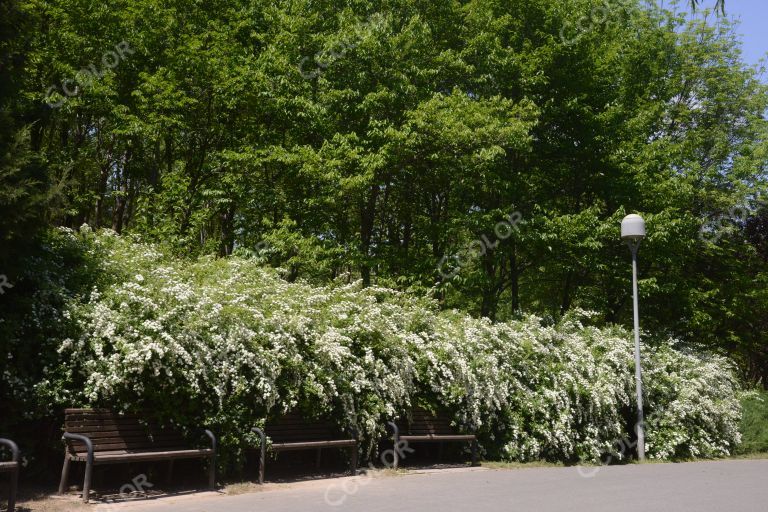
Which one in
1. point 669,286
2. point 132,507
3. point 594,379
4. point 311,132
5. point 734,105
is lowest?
point 132,507

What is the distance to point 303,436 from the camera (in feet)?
37.3

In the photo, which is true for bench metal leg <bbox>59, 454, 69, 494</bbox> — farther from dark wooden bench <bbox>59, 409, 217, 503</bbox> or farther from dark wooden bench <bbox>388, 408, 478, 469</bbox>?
dark wooden bench <bbox>388, 408, 478, 469</bbox>

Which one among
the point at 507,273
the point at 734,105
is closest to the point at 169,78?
the point at 507,273

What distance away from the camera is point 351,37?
19.5m

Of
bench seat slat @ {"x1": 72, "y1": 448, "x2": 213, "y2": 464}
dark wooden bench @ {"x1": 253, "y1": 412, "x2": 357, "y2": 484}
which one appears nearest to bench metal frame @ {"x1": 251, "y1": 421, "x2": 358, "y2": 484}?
dark wooden bench @ {"x1": 253, "y1": 412, "x2": 357, "y2": 484}

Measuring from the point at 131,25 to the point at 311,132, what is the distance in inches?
228

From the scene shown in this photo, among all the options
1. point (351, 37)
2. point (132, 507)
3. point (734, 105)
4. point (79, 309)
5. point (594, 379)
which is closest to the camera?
point (132, 507)

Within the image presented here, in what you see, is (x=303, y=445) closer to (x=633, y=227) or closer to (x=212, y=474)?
(x=212, y=474)

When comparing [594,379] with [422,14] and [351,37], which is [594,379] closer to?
[351,37]

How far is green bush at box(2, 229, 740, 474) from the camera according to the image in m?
9.32

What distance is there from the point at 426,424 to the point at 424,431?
130 mm

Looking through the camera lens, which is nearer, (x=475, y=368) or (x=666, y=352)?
(x=475, y=368)

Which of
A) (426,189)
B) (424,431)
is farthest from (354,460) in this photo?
(426,189)

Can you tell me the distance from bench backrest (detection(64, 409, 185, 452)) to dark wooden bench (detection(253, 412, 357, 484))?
1275 mm
